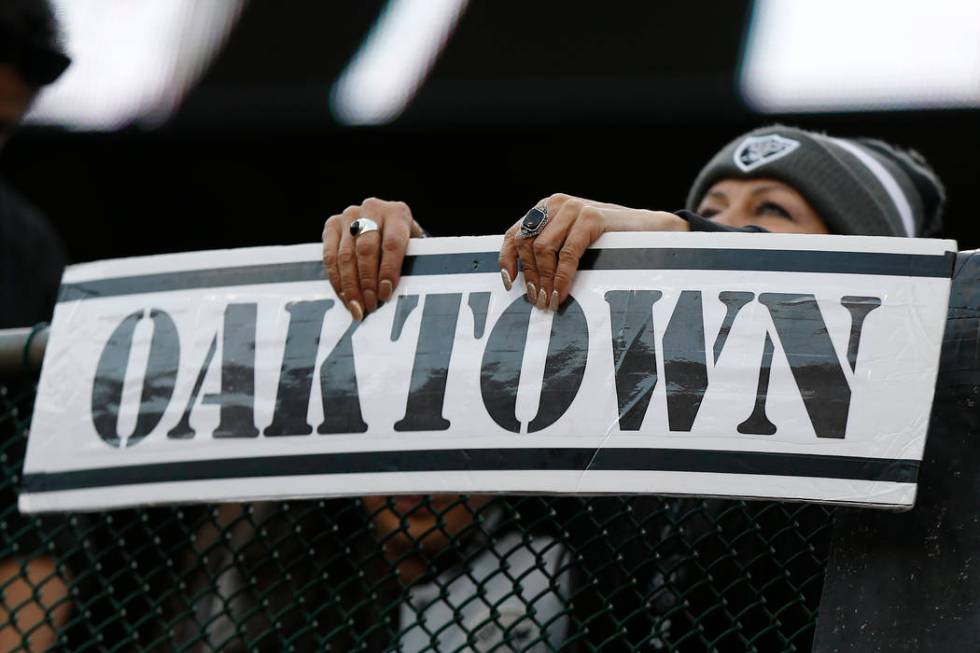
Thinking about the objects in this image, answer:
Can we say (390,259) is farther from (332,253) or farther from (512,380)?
(512,380)

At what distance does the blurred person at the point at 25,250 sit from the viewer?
262cm

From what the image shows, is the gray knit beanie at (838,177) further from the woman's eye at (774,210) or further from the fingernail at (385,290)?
the fingernail at (385,290)

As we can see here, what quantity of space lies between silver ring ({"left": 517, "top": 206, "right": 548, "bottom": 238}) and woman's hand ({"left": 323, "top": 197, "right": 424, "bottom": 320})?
216 millimetres

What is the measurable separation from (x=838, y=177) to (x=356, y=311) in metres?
1.27

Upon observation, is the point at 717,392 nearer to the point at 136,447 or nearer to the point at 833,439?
the point at 833,439

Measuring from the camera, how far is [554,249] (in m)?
1.73

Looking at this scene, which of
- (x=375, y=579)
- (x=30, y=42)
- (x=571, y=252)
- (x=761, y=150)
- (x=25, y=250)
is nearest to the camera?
(x=571, y=252)

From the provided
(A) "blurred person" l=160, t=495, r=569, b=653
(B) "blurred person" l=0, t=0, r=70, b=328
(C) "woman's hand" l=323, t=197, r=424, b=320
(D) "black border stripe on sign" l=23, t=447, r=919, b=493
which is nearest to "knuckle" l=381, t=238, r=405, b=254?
(C) "woman's hand" l=323, t=197, r=424, b=320

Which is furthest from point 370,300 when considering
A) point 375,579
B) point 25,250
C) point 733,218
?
point 25,250

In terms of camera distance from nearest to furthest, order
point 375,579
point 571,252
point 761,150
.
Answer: point 571,252, point 375,579, point 761,150

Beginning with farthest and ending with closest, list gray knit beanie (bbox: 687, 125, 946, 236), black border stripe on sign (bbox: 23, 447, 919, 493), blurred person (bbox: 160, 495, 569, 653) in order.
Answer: gray knit beanie (bbox: 687, 125, 946, 236) < blurred person (bbox: 160, 495, 569, 653) < black border stripe on sign (bbox: 23, 447, 919, 493)

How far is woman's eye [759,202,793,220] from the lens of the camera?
261 centimetres

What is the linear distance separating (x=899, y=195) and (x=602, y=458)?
1.38m

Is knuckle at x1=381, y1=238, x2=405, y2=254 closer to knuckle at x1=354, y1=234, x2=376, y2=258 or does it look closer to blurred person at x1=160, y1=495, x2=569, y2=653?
knuckle at x1=354, y1=234, x2=376, y2=258
